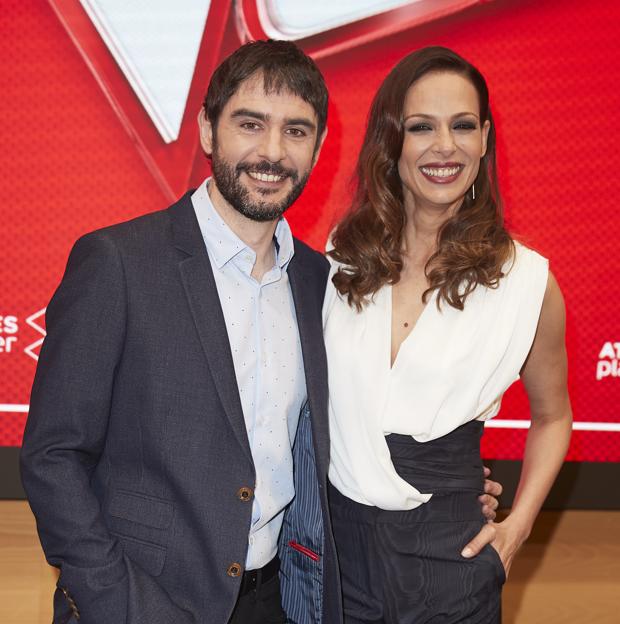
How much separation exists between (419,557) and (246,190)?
872mm

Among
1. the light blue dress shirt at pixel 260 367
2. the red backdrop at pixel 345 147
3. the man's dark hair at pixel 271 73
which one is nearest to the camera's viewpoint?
the light blue dress shirt at pixel 260 367

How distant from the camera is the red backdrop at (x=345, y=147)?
3.26 metres

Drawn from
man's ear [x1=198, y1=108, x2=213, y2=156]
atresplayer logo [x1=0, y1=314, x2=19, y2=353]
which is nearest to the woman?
man's ear [x1=198, y1=108, x2=213, y2=156]

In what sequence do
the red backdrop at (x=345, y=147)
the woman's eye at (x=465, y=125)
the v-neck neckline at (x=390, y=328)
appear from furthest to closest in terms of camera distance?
1. the red backdrop at (x=345, y=147)
2. the woman's eye at (x=465, y=125)
3. the v-neck neckline at (x=390, y=328)

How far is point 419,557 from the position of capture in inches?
73.1

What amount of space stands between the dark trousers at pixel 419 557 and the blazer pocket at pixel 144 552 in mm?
504

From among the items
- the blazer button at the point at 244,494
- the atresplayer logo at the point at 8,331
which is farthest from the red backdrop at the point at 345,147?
the blazer button at the point at 244,494

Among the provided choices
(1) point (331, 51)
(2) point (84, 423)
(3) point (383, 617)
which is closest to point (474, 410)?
(3) point (383, 617)

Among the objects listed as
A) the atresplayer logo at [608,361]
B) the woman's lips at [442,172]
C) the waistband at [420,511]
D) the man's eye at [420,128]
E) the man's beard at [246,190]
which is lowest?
the waistband at [420,511]

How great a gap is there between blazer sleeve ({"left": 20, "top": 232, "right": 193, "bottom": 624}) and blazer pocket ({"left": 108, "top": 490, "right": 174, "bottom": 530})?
5cm

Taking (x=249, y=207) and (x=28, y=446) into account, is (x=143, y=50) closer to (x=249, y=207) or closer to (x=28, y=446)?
(x=249, y=207)

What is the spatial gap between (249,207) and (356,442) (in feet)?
1.90

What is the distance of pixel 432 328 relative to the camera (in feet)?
6.45

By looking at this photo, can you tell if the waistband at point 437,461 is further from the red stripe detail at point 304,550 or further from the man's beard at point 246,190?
the man's beard at point 246,190
